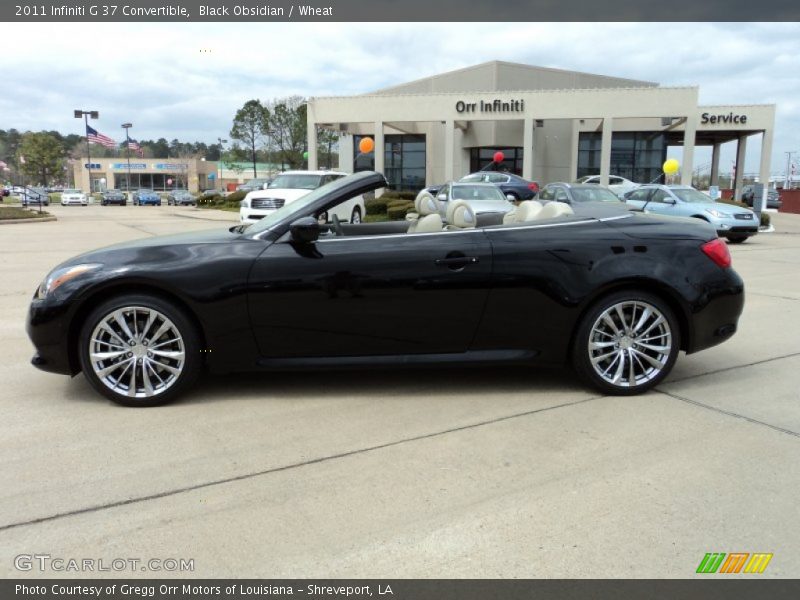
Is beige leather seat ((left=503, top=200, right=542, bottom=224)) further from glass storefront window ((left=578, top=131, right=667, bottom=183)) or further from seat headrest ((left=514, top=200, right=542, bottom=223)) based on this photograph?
glass storefront window ((left=578, top=131, right=667, bottom=183))

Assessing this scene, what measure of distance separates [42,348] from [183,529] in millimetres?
2069

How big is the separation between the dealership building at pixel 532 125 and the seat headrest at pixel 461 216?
30011mm

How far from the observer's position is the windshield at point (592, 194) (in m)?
18.2

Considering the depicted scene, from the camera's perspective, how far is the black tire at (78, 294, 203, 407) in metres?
4.12

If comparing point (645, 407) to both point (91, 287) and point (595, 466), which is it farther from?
point (91, 287)

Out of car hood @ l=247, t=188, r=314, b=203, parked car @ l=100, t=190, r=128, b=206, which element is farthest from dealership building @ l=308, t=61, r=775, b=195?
parked car @ l=100, t=190, r=128, b=206

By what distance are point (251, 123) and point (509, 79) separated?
3217 centimetres

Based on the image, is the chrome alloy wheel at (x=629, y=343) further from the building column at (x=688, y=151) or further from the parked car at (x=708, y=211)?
the building column at (x=688, y=151)

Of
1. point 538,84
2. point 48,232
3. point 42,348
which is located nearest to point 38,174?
point 538,84

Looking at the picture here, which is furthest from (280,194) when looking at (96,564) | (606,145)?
(606,145)

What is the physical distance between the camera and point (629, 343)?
14.6ft

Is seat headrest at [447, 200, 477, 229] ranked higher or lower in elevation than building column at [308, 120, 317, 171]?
lower

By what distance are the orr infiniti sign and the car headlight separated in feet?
107
